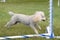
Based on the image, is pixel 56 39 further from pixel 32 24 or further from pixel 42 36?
pixel 32 24

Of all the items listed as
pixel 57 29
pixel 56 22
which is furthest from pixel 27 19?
pixel 56 22

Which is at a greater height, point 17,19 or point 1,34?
point 17,19

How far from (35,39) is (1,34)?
63 cm

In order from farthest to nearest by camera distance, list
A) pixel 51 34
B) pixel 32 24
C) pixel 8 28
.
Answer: pixel 8 28, pixel 32 24, pixel 51 34

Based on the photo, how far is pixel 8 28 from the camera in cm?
380

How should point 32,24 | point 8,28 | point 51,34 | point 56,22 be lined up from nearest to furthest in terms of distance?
point 51,34 → point 32,24 → point 8,28 → point 56,22

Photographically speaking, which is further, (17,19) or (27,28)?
(27,28)

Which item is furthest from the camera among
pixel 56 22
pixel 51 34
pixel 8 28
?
pixel 56 22

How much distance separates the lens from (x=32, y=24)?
348cm

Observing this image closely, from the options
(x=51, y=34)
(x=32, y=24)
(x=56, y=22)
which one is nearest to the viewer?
(x=51, y=34)

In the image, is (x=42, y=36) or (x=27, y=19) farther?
(x=27, y=19)

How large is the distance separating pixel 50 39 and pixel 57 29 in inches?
32.7

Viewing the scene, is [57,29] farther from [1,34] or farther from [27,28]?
[1,34]

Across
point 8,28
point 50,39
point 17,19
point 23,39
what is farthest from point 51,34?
point 8,28
